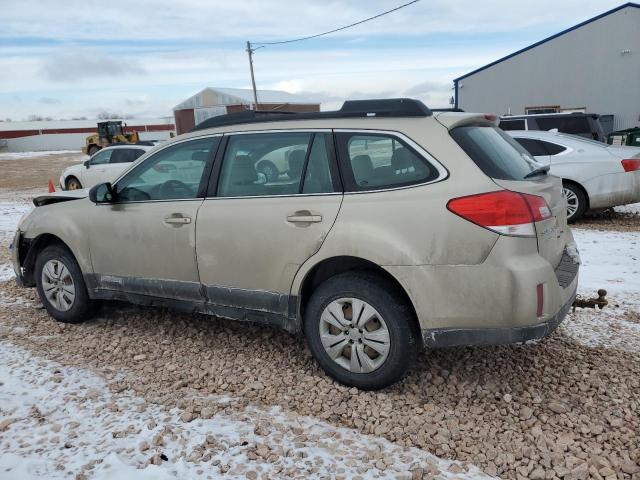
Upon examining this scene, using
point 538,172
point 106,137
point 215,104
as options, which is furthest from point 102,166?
point 215,104

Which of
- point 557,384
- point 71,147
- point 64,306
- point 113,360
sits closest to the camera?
point 557,384

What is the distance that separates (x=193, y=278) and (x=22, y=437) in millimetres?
1461

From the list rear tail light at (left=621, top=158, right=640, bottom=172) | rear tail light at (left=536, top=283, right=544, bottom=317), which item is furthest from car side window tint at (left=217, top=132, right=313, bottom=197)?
rear tail light at (left=621, top=158, right=640, bottom=172)

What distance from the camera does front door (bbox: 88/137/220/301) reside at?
13.1ft

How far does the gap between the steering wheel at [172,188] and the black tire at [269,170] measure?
651 mm

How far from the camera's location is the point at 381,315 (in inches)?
128

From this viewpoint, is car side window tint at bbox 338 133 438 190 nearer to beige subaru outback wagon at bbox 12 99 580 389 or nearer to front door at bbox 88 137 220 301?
beige subaru outback wagon at bbox 12 99 580 389

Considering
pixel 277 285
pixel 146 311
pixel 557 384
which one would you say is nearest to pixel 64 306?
pixel 146 311

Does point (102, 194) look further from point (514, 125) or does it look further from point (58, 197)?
point (514, 125)

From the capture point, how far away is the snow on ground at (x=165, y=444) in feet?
8.94

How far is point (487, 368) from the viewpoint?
149 inches

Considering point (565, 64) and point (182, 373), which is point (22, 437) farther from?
point (565, 64)

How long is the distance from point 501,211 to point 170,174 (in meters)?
2.56

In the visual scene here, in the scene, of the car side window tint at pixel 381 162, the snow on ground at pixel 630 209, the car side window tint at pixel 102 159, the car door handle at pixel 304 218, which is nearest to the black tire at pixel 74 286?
the car door handle at pixel 304 218
